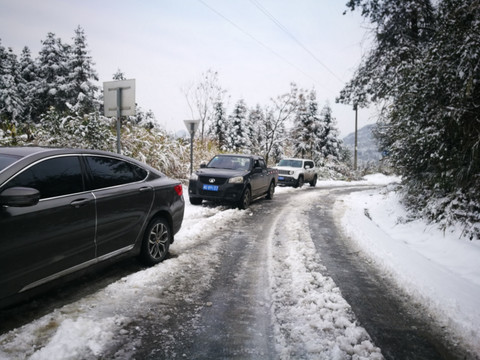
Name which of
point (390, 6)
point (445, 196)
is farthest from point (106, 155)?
point (390, 6)

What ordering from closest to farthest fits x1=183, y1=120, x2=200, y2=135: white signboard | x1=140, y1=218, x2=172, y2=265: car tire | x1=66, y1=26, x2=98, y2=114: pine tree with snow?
x1=140, y1=218, x2=172, y2=265: car tire
x1=183, y1=120, x2=200, y2=135: white signboard
x1=66, y1=26, x2=98, y2=114: pine tree with snow

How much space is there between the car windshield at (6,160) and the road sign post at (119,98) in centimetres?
473

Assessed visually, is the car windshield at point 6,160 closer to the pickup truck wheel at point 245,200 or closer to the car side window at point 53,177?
the car side window at point 53,177

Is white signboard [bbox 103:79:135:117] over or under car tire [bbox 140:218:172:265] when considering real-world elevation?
over

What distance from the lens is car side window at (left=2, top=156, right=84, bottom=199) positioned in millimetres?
2770

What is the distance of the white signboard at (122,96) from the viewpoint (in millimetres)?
7488

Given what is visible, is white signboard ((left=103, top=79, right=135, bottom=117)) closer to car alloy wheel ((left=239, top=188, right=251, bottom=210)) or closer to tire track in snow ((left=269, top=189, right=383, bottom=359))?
car alloy wheel ((left=239, top=188, right=251, bottom=210))

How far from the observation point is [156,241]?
4465mm

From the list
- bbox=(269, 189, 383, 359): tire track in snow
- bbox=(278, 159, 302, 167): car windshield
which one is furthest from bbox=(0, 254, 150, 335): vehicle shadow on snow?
bbox=(278, 159, 302, 167): car windshield

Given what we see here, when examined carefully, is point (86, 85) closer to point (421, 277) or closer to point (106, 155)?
point (106, 155)

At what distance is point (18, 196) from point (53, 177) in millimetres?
573

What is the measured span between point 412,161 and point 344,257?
464 centimetres

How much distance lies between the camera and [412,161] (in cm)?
834

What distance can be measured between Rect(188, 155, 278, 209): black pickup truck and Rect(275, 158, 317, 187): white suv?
308 inches
